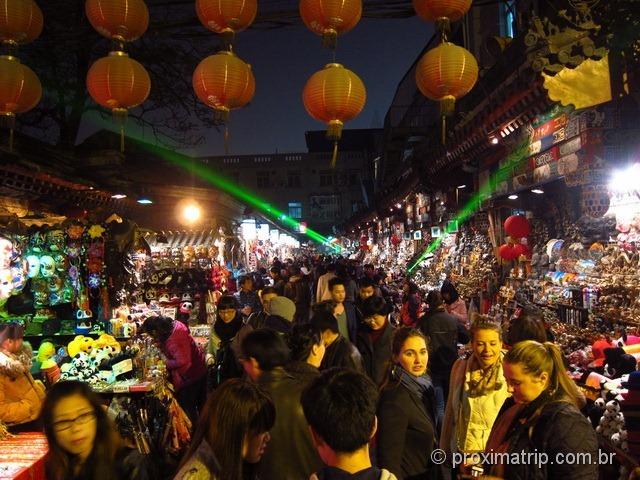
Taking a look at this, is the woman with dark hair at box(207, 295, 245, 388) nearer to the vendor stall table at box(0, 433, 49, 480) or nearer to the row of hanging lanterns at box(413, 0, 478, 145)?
the vendor stall table at box(0, 433, 49, 480)

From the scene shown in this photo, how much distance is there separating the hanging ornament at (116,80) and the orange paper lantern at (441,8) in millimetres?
3049

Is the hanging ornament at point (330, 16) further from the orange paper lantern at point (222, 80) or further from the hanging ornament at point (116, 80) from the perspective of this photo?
the hanging ornament at point (116, 80)

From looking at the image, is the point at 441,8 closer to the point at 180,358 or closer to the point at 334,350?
the point at 334,350

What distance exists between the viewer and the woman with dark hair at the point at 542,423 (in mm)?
2107

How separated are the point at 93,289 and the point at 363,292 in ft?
14.1

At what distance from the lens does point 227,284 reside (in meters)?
13.4

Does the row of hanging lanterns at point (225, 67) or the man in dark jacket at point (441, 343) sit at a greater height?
the row of hanging lanterns at point (225, 67)

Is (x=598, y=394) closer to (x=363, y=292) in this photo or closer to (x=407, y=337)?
(x=407, y=337)

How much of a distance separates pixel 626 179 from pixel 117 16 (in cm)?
562

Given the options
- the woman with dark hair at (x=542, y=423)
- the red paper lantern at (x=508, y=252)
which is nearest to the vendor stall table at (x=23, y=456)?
the woman with dark hair at (x=542, y=423)

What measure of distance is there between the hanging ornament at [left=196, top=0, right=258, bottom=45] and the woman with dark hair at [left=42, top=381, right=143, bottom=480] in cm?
395

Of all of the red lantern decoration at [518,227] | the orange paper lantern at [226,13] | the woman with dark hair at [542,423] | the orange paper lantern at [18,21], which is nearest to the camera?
the woman with dark hair at [542,423]

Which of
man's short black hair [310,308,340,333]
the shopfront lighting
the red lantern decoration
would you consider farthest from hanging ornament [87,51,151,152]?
the red lantern decoration

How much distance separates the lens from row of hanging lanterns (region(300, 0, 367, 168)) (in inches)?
187
